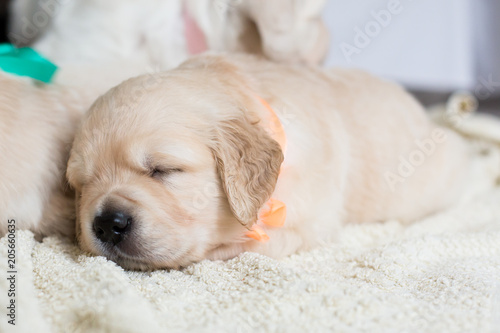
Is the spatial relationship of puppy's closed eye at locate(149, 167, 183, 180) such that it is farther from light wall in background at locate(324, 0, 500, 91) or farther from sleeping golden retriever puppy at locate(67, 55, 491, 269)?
light wall in background at locate(324, 0, 500, 91)

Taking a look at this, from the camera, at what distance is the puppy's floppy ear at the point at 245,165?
1732 mm

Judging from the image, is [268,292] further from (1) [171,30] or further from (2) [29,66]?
(1) [171,30]

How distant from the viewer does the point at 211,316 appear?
4.69 feet

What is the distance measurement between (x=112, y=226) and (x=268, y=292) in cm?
53

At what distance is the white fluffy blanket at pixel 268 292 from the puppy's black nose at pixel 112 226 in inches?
3.3

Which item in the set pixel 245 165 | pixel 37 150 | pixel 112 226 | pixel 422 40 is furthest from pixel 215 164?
pixel 422 40

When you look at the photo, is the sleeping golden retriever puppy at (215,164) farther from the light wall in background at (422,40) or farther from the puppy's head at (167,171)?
the light wall in background at (422,40)

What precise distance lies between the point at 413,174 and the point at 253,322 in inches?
58.0

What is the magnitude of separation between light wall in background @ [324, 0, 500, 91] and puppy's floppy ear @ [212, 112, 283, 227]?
3205 millimetres

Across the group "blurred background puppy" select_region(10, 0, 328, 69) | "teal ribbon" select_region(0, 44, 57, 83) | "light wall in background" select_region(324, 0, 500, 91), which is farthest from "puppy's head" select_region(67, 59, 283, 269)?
"light wall in background" select_region(324, 0, 500, 91)

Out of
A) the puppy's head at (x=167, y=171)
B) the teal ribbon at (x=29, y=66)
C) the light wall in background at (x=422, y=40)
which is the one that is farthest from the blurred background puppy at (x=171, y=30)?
the light wall in background at (x=422, y=40)

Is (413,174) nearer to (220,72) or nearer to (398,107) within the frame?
(398,107)

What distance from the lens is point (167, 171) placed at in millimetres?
1679

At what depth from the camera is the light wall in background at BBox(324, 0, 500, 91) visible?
4.82 metres
